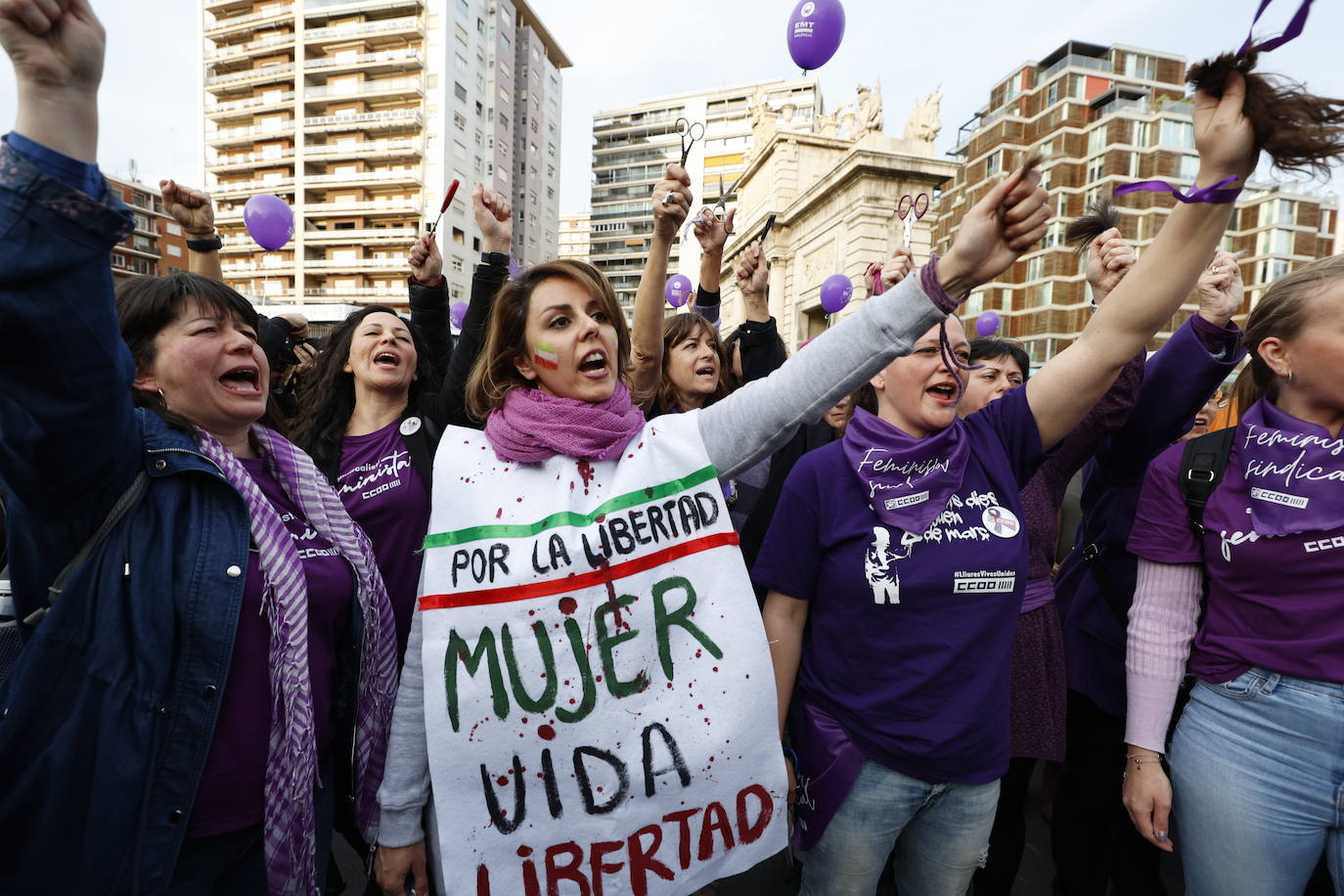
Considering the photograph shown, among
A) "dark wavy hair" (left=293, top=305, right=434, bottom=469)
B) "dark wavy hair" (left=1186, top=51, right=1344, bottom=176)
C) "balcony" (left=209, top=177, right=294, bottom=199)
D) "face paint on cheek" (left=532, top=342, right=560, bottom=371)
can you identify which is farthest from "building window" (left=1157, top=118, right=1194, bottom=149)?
"face paint on cheek" (left=532, top=342, right=560, bottom=371)

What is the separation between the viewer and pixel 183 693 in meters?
1.37

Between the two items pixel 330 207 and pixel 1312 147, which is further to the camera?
pixel 330 207

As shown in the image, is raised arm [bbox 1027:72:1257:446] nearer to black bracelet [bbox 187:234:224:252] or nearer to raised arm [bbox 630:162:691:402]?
raised arm [bbox 630:162:691:402]

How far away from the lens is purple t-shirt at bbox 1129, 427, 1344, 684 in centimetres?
155

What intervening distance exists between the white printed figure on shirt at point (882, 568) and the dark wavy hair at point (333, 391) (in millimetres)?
2020

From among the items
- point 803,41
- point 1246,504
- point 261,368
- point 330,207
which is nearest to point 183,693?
point 261,368

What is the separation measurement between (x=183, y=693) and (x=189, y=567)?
10.4 inches

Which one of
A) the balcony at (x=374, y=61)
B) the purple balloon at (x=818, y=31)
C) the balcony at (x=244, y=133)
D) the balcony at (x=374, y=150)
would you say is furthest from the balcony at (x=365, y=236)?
the purple balloon at (x=818, y=31)

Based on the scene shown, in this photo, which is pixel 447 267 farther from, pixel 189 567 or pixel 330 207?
pixel 189 567

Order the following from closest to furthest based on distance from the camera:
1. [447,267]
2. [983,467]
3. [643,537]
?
[643,537] → [983,467] → [447,267]

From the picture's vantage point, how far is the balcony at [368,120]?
40844mm

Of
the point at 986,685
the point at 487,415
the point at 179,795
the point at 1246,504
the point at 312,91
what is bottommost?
the point at 179,795

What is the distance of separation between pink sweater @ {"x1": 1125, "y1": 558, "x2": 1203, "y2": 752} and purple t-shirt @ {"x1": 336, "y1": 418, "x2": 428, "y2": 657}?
226 centimetres

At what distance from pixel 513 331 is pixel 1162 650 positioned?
2.00m
